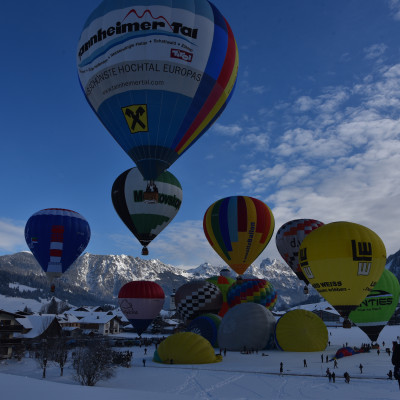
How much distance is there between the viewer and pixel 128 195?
30.1 m

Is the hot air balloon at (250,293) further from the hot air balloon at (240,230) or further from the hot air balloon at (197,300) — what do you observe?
the hot air balloon at (240,230)

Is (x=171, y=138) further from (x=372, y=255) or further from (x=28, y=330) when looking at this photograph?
(x=28, y=330)

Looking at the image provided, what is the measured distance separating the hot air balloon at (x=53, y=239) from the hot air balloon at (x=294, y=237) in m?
18.7

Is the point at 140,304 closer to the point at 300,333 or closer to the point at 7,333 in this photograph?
the point at 7,333

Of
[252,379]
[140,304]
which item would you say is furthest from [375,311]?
[140,304]

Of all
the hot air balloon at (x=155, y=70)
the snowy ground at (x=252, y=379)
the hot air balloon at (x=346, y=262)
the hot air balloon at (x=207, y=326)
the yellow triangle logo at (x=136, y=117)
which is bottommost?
the snowy ground at (x=252, y=379)

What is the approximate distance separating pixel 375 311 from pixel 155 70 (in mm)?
25776

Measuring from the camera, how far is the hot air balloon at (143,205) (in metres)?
29.3

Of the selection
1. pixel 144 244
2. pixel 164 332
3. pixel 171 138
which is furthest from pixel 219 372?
pixel 164 332

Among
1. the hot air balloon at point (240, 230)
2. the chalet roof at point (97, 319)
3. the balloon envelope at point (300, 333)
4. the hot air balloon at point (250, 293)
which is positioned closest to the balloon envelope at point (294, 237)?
the hot air balloon at point (240, 230)

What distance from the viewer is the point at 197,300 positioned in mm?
39875

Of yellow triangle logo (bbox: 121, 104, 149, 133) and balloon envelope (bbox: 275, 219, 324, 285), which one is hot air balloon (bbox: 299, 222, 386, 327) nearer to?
balloon envelope (bbox: 275, 219, 324, 285)

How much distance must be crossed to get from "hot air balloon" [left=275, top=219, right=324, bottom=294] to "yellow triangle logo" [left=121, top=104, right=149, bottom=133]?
22.4m

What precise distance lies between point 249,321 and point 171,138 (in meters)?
22.1
